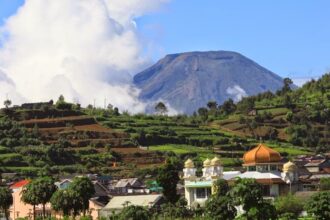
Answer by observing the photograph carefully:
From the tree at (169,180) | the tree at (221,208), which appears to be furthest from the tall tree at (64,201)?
the tree at (221,208)

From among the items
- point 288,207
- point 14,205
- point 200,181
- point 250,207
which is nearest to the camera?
point 250,207

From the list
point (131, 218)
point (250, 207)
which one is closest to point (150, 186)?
point (131, 218)

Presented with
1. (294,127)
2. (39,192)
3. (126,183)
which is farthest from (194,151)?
(39,192)

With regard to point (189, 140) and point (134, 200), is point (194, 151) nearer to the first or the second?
point (189, 140)

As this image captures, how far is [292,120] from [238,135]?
14.6 metres

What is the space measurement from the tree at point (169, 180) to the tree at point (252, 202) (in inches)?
1245

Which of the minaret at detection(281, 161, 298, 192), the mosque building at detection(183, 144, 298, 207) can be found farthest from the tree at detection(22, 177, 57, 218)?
the minaret at detection(281, 161, 298, 192)

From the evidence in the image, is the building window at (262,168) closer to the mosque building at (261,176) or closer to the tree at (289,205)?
the mosque building at (261,176)

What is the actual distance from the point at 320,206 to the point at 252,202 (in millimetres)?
10197

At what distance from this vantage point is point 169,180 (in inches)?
Result: 4085

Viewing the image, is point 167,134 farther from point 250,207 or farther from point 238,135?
point 250,207

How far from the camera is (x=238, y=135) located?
18988 cm

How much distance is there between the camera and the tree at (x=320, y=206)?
7744 cm

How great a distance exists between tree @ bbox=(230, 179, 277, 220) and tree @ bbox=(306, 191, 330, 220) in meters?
8.36
